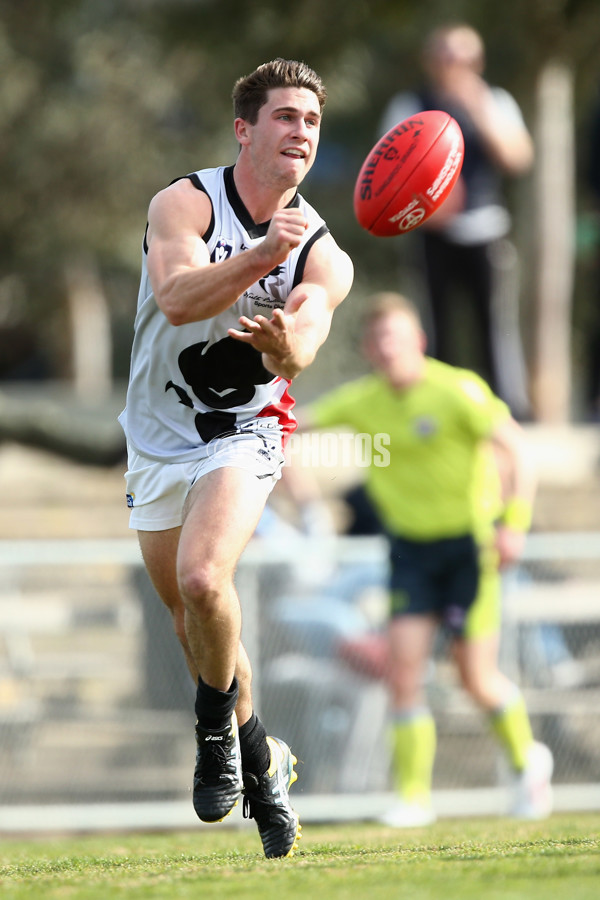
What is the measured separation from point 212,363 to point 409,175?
1.07m

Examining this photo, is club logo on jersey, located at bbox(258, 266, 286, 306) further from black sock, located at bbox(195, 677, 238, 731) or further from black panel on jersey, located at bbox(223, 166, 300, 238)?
black sock, located at bbox(195, 677, 238, 731)

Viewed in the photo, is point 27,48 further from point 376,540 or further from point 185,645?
point 185,645

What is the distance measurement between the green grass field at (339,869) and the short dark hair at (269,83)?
256 cm

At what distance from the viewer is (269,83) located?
4535 mm

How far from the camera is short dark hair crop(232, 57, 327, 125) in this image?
178 inches

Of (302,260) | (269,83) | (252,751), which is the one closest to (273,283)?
(302,260)

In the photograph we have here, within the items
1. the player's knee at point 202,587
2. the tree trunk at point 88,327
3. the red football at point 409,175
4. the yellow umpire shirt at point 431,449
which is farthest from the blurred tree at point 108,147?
the player's knee at point 202,587

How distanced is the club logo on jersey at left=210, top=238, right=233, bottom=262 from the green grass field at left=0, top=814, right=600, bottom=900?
204cm

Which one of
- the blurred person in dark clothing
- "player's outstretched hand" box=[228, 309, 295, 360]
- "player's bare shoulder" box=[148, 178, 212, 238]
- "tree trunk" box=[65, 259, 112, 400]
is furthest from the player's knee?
"tree trunk" box=[65, 259, 112, 400]

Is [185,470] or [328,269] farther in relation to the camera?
[185,470]

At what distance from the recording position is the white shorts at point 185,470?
459 centimetres

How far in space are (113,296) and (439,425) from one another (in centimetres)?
2352

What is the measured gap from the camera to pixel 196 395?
15.4 feet

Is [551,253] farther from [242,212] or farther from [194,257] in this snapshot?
[194,257]
